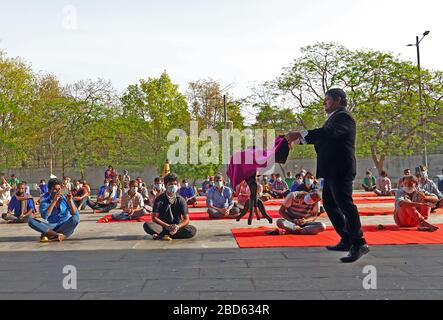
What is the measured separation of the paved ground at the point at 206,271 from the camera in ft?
12.6

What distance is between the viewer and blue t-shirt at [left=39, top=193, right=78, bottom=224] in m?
7.85

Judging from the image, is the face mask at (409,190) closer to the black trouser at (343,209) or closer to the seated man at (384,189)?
the black trouser at (343,209)

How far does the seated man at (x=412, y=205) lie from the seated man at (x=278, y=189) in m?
9.40

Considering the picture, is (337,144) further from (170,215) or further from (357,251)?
(170,215)

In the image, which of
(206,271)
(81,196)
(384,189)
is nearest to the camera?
(206,271)

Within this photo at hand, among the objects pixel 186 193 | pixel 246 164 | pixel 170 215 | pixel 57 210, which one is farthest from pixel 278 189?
pixel 246 164

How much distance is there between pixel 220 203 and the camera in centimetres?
1122

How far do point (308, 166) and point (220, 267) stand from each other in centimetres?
2532

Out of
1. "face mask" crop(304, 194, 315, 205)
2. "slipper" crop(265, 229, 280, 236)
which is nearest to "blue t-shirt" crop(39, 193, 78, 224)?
"slipper" crop(265, 229, 280, 236)

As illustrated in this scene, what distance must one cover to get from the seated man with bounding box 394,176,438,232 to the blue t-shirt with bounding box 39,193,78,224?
234 inches

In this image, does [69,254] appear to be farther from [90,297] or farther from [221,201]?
[221,201]

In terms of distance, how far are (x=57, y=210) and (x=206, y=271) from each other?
4.24 metres

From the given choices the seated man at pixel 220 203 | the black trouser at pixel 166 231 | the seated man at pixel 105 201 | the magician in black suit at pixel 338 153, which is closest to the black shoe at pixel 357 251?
the magician in black suit at pixel 338 153

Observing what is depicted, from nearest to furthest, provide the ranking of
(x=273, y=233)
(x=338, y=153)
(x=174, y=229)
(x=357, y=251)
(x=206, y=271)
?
(x=338, y=153), (x=357, y=251), (x=206, y=271), (x=174, y=229), (x=273, y=233)
